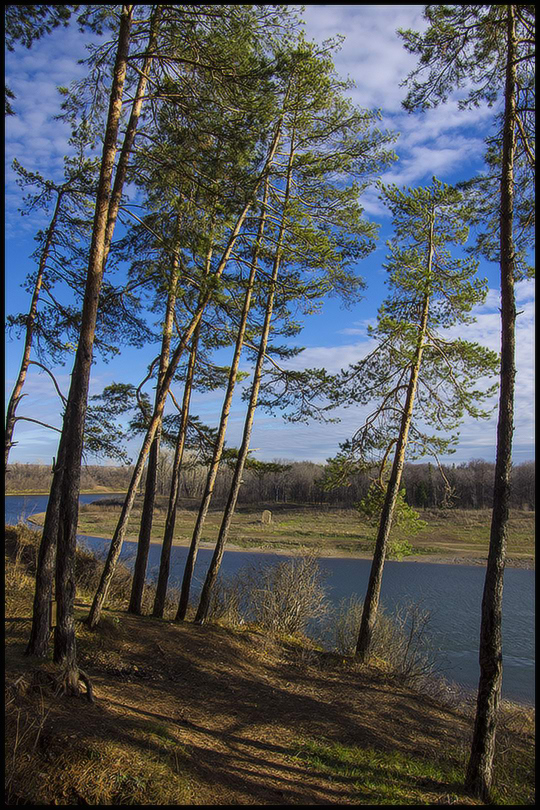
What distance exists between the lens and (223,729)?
5.80 m

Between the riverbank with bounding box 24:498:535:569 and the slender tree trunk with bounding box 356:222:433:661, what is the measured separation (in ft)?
58.8

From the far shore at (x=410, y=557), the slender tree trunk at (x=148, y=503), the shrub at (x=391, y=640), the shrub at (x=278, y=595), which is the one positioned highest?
the slender tree trunk at (x=148, y=503)

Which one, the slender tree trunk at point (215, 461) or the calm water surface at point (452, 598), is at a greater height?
the slender tree trunk at point (215, 461)

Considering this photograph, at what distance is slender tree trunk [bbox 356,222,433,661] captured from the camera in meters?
10.4

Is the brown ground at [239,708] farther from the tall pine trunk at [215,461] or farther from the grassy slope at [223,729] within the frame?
the tall pine trunk at [215,461]

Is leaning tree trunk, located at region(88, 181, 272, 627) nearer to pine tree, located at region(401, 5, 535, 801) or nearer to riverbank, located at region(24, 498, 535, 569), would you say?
pine tree, located at region(401, 5, 535, 801)

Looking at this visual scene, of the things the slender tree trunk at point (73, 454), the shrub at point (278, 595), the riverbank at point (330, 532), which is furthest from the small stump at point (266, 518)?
the slender tree trunk at point (73, 454)

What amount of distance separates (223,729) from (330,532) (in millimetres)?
36918

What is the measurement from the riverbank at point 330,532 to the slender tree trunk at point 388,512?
17934 mm

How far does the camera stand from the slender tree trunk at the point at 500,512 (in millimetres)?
5223

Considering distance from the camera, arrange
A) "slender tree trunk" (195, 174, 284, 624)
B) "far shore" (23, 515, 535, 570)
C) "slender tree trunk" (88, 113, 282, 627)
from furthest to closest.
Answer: "far shore" (23, 515, 535, 570) → "slender tree trunk" (195, 174, 284, 624) → "slender tree trunk" (88, 113, 282, 627)

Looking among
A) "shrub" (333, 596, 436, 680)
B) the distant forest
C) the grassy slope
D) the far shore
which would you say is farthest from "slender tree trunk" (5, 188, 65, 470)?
the distant forest

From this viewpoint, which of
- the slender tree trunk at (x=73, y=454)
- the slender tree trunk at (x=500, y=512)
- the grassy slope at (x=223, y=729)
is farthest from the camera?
the slender tree trunk at (x=73, y=454)

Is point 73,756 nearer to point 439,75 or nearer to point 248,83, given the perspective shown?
point 248,83
